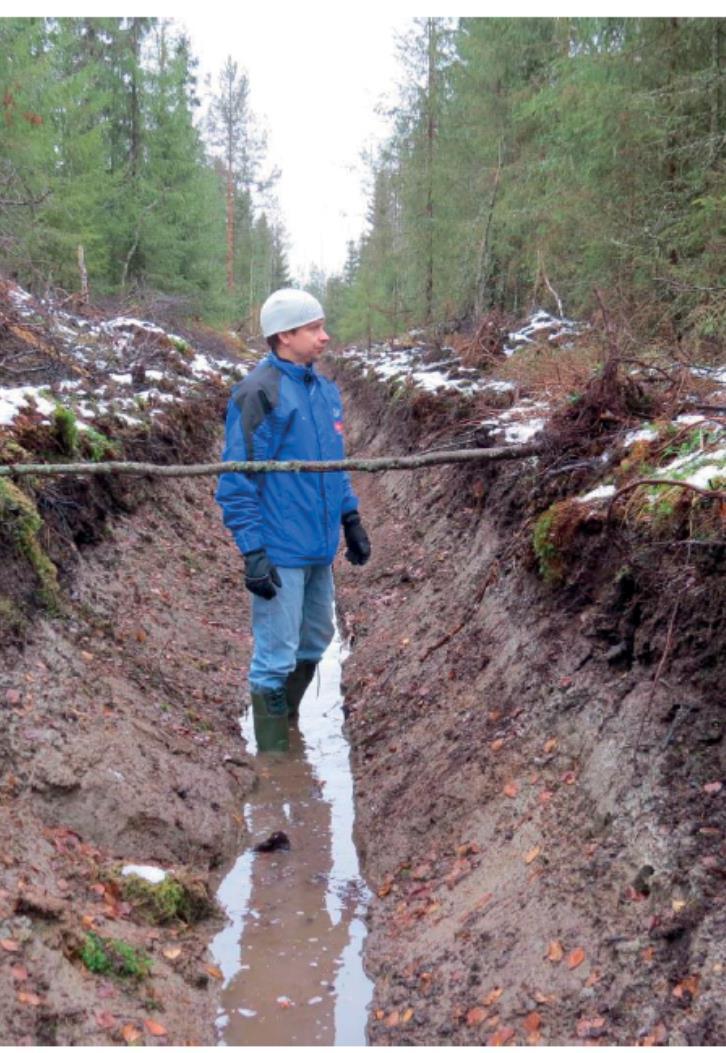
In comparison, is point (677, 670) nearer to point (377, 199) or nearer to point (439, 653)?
point (439, 653)

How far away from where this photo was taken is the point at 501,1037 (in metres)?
2.61

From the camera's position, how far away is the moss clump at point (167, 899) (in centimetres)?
342

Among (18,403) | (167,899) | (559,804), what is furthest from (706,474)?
(18,403)

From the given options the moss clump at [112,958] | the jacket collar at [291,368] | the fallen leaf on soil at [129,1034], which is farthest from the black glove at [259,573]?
the fallen leaf on soil at [129,1034]

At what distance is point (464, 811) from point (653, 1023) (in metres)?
1.60

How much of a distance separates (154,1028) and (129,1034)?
0.36 ft

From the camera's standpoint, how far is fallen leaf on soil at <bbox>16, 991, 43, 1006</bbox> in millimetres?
2535

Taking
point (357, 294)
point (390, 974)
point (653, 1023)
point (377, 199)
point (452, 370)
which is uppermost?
point (377, 199)

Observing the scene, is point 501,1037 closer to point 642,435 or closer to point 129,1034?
point 129,1034

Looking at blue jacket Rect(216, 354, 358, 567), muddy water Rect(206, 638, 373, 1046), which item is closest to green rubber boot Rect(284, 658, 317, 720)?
muddy water Rect(206, 638, 373, 1046)

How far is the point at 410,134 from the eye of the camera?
67.6 ft

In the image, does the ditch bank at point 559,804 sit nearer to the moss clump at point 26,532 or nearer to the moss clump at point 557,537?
the moss clump at point 557,537

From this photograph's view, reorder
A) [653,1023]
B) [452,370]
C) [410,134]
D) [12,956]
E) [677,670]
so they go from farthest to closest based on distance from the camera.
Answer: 1. [410,134]
2. [452,370]
3. [677,670]
4. [12,956]
5. [653,1023]

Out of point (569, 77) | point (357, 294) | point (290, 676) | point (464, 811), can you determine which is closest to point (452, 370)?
point (569, 77)
